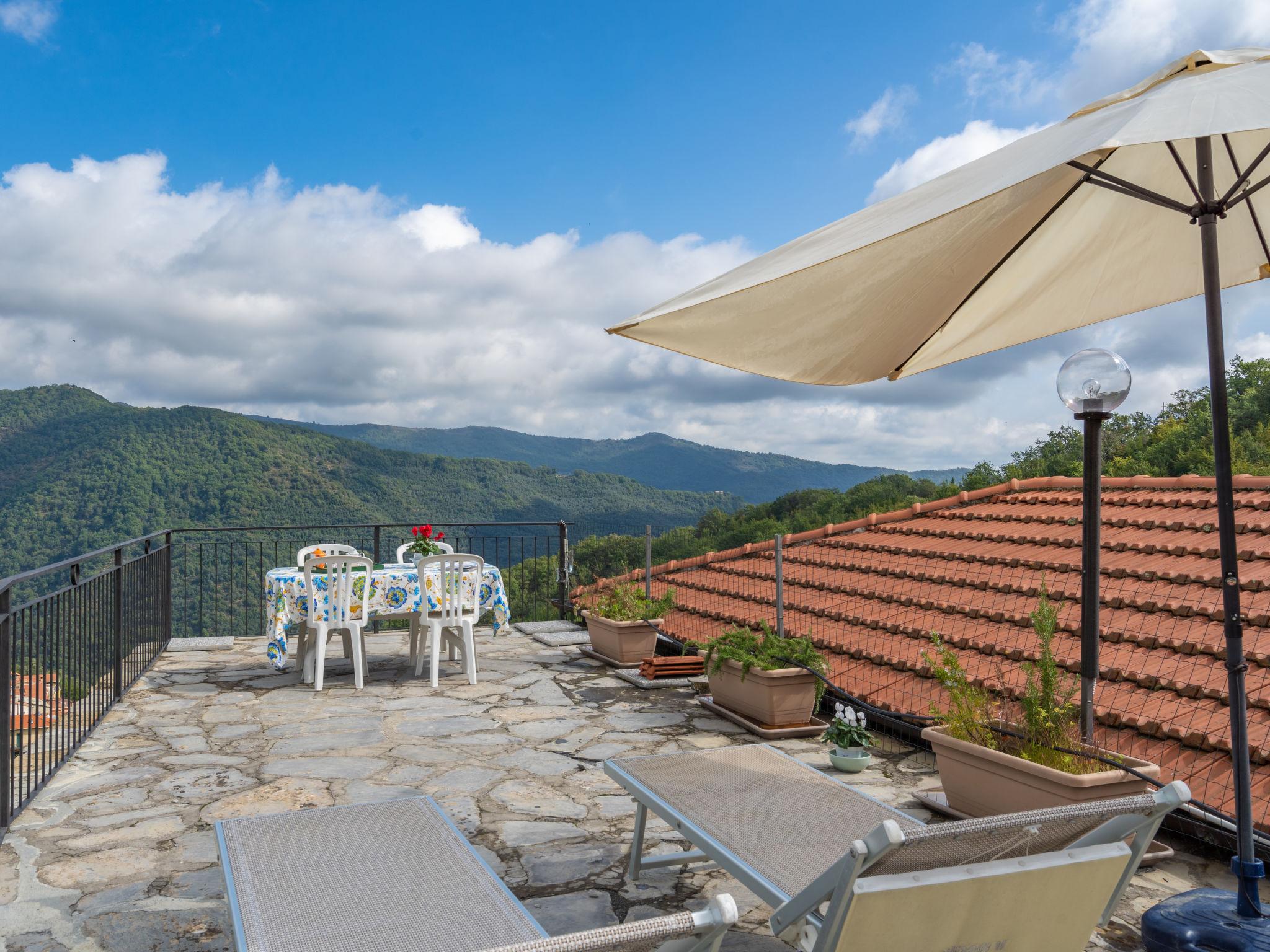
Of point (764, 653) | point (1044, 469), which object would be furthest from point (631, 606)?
point (1044, 469)

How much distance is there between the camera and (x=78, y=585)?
413cm

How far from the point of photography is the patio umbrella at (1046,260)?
5.94 feet

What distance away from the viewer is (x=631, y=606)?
21.7 feet

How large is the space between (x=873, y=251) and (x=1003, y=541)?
14.3ft

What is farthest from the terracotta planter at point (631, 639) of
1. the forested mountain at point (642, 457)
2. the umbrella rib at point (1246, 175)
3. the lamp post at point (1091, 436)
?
the forested mountain at point (642, 457)

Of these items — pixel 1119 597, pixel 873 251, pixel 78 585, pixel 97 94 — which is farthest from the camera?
pixel 97 94

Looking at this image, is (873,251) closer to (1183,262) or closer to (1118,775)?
(1183,262)

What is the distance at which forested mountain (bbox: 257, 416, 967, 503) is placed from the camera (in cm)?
4416

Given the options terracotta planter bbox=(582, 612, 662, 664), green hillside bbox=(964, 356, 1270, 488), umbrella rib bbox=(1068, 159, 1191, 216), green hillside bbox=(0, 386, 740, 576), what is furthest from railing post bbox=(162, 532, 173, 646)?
green hillside bbox=(0, 386, 740, 576)

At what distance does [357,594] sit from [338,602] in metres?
0.15

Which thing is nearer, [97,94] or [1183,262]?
[1183,262]

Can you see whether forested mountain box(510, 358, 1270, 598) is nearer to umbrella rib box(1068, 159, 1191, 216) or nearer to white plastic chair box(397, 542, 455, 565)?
white plastic chair box(397, 542, 455, 565)

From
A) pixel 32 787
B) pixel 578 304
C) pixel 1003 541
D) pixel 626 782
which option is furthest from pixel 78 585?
pixel 578 304

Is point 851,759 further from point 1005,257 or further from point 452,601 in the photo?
point 452,601
